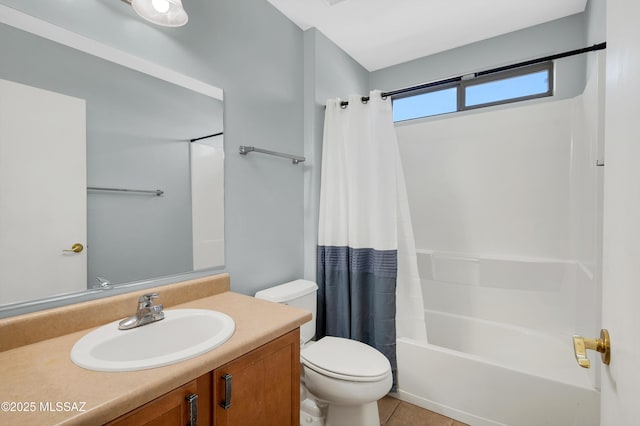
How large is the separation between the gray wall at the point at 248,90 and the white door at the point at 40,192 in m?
0.33

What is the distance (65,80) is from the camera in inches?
40.8

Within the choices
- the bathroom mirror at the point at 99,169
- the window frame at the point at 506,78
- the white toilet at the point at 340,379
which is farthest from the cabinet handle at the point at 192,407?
the window frame at the point at 506,78

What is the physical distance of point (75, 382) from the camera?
0.70 meters

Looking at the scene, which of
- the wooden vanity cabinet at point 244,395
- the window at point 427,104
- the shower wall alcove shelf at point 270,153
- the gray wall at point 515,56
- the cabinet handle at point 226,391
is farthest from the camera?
the window at point 427,104

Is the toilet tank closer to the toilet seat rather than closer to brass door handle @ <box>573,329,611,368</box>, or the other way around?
the toilet seat

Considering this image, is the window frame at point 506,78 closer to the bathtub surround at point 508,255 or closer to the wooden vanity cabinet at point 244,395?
the bathtub surround at point 508,255

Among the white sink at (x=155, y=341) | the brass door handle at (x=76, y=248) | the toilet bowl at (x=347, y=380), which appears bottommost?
the toilet bowl at (x=347, y=380)

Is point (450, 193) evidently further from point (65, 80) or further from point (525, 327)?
point (65, 80)

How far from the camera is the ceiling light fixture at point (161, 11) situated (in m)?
1.15

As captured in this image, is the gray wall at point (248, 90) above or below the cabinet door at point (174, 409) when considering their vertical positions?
above

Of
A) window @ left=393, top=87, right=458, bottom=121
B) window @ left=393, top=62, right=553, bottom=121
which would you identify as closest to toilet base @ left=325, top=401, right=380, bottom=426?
window @ left=393, top=62, right=553, bottom=121

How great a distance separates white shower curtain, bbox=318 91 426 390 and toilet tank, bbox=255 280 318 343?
0.20m

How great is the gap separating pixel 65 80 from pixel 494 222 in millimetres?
2796

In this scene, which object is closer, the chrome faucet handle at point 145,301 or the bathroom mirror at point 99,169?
the bathroom mirror at point 99,169
